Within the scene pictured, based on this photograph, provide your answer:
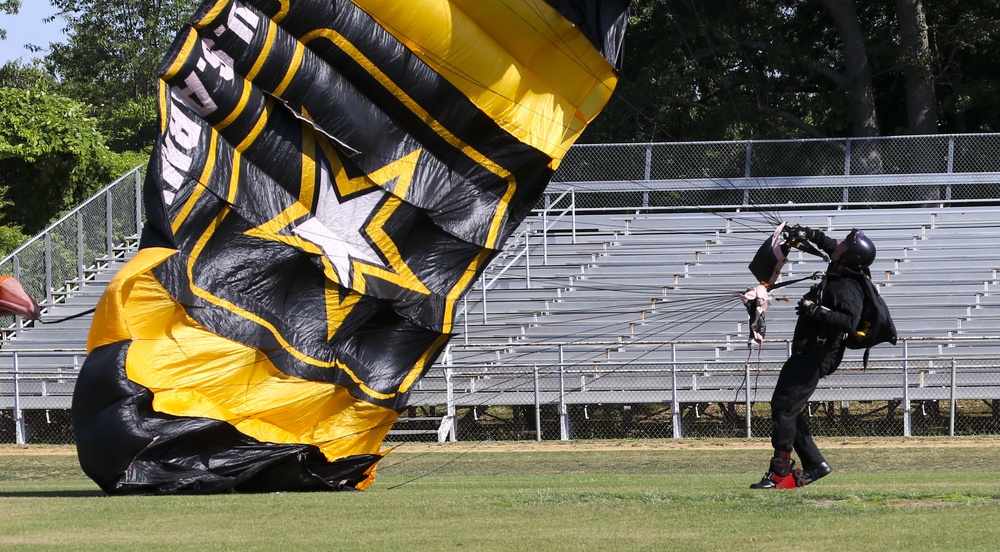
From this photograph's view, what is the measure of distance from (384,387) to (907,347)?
1048 centimetres

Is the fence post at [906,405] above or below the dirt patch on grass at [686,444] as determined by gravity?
above

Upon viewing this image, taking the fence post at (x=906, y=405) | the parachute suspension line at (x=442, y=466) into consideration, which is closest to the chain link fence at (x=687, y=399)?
the fence post at (x=906, y=405)

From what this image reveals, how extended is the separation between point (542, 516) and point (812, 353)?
289cm

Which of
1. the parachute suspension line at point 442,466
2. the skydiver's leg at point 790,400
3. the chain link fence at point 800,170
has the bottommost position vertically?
the parachute suspension line at point 442,466

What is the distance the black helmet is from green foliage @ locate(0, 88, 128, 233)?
20.6 metres

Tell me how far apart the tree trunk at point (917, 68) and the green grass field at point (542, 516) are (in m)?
16.9

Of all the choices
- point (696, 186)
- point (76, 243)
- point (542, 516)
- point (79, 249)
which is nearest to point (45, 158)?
point (76, 243)

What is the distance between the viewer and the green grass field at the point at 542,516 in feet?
20.9

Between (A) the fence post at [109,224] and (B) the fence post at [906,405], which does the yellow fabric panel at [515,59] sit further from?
(A) the fence post at [109,224]

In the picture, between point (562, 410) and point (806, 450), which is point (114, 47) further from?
point (806, 450)

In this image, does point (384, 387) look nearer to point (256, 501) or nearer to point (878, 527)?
point (256, 501)

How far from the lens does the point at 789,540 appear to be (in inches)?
248

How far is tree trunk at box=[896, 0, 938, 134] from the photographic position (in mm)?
26344

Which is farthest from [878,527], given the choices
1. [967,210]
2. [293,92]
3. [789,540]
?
[967,210]
